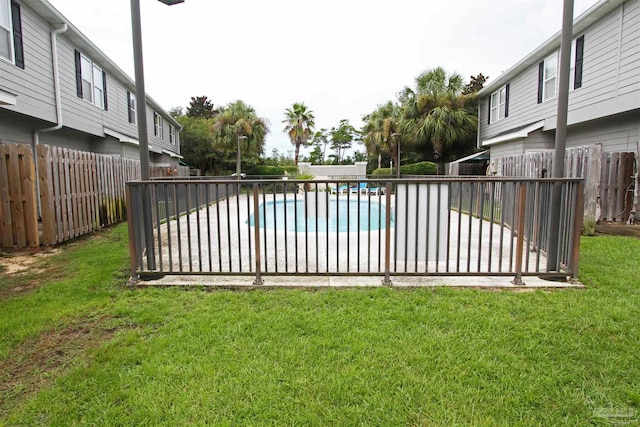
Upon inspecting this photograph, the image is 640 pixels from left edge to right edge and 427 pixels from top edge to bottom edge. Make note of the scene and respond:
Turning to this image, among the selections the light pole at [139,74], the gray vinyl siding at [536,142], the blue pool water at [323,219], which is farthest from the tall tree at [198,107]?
the light pole at [139,74]

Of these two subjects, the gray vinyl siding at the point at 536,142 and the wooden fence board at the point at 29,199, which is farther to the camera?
the gray vinyl siding at the point at 536,142

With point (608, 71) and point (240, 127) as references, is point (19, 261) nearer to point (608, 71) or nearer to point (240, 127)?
point (608, 71)

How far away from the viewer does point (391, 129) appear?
27031 mm

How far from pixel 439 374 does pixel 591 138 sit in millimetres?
11349

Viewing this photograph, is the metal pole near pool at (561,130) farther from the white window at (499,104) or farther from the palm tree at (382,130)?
the palm tree at (382,130)

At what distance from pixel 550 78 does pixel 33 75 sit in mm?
14484

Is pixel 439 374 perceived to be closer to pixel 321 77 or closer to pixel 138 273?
pixel 138 273

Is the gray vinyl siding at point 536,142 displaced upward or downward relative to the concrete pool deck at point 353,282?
upward

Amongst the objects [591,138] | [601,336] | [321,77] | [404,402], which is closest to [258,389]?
[404,402]

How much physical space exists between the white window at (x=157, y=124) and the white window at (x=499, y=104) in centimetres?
1604

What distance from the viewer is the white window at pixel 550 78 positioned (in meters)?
11.4

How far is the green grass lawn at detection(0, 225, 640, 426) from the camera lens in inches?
72.3

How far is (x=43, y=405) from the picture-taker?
1.89 meters

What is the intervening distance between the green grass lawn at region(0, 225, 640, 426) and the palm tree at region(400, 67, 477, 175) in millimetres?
18162
